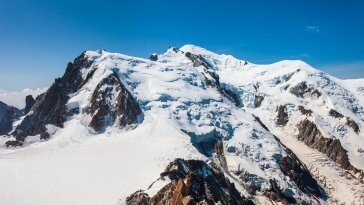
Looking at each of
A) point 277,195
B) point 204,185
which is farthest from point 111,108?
point 204,185

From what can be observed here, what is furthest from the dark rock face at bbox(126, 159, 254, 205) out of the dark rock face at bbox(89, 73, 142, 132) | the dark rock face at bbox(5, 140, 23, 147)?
the dark rock face at bbox(5, 140, 23, 147)

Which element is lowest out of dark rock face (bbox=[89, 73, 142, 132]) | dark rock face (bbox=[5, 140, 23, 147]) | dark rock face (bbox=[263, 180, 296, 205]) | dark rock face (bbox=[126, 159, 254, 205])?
dark rock face (bbox=[263, 180, 296, 205])

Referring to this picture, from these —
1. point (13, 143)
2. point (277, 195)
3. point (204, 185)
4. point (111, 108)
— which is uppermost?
point (111, 108)

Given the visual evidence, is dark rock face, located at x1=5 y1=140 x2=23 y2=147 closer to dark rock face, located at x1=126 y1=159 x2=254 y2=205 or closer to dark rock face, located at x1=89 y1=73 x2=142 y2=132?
dark rock face, located at x1=89 y1=73 x2=142 y2=132

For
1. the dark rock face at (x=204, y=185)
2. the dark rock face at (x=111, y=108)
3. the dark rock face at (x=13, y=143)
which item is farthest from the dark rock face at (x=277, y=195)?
the dark rock face at (x=13, y=143)

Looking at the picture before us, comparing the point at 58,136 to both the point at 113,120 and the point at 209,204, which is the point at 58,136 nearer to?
the point at 113,120

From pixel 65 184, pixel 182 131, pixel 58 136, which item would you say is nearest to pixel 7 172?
pixel 65 184

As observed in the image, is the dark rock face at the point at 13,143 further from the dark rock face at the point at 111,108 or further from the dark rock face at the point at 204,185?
the dark rock face at the point at 204,185

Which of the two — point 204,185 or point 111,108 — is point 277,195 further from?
point 204,185

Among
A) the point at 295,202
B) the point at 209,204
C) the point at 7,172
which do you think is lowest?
the point at 295,202
